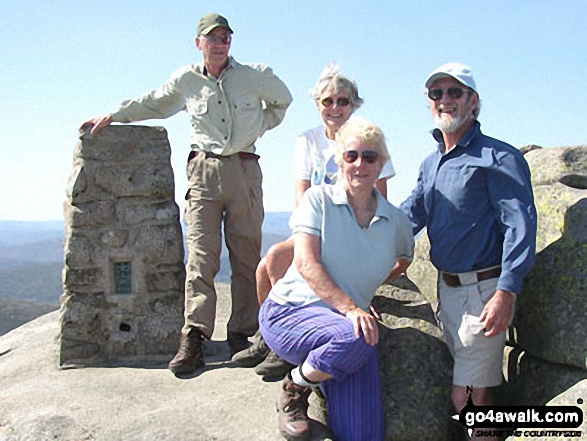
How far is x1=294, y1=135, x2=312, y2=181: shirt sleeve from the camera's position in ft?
17.1

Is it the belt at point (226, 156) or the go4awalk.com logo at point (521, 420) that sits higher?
the belt at point (226, 156)

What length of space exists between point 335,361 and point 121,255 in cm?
360

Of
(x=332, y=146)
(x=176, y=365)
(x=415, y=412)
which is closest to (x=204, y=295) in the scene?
(x=176, y=365)

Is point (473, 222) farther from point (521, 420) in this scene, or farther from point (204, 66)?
point (204, 66)

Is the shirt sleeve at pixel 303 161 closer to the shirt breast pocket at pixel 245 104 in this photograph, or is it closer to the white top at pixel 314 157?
the white top at pixel 314 157

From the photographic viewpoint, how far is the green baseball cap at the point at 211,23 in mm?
5906

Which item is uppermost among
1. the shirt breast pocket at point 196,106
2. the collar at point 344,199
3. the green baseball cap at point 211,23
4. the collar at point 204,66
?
the green baseball cap at point 211,23

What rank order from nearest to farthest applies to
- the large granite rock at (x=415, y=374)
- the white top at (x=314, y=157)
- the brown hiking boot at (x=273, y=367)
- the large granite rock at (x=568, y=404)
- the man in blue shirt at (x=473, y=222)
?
the large granite rock at (x=568, y=404), the man in blue shirt at (x=473, y=222), the large granite rock at (x=415, y=374), the white top at (x=314, y=157), the brown hiking boot at (x=273, y=367)

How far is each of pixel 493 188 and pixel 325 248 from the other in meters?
1.26

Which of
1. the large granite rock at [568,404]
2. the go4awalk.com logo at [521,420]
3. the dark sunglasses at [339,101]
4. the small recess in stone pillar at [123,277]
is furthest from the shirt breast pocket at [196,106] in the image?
the large granite rock at [568,404]

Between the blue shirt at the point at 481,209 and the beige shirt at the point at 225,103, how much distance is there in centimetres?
223

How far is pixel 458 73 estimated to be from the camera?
432cm

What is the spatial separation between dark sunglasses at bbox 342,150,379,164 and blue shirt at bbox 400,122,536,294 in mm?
630

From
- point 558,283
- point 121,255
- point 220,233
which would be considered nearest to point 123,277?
point 121,255
